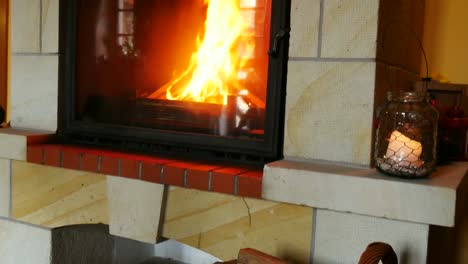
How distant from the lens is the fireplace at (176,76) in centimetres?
139

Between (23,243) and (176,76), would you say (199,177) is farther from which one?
(23,243)

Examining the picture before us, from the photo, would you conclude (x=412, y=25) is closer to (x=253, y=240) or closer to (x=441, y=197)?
(x=441, y=197)

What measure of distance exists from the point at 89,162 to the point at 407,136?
3.00 ft

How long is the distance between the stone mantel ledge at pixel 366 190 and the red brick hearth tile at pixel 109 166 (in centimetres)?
48

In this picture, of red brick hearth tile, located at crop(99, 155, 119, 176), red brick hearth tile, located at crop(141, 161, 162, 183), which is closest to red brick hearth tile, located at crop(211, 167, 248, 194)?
red brick hearth tile, located at crop(141, 161, 162, 183)

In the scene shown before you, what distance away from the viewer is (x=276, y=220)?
4.20ft

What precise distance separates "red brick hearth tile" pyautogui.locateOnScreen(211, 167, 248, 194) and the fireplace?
0.10 meters

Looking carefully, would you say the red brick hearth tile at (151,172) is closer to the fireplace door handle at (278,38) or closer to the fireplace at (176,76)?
the fireplace at (176,76)

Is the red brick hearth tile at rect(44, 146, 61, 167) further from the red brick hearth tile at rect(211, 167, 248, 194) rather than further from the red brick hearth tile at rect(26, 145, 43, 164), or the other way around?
the red brick hearth tile at rect(211, 167, 248, 194)

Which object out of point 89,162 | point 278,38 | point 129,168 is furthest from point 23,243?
point 278,38

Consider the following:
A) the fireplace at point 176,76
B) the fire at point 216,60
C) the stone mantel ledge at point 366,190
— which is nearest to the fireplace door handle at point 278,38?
the fireplace at point 176,76

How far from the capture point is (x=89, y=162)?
153 centimetres

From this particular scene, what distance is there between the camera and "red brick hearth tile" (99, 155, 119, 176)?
58.3 inches

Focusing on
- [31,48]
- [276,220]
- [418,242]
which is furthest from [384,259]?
[31,48]
